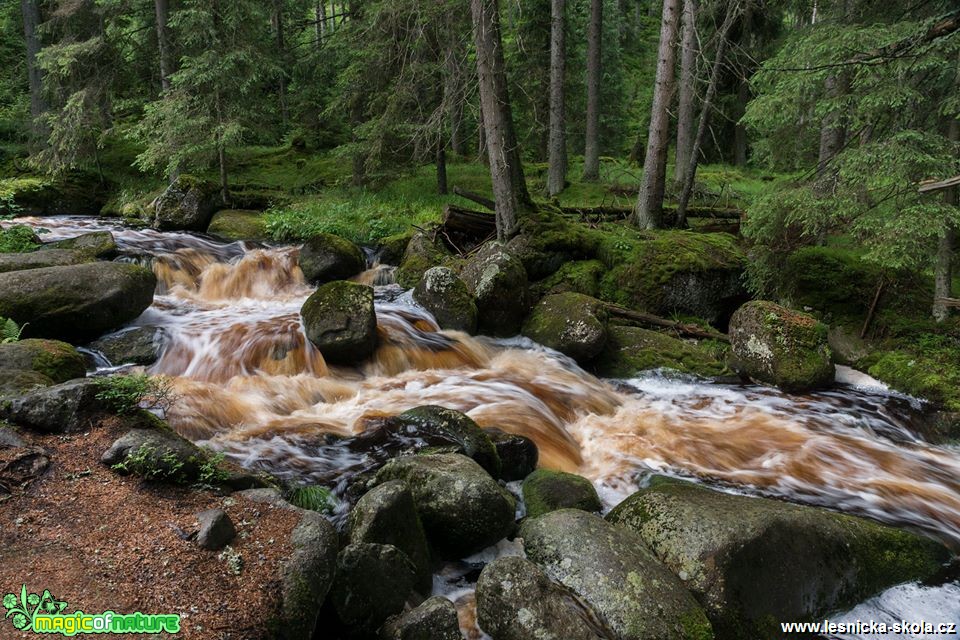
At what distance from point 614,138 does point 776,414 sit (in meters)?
22.1

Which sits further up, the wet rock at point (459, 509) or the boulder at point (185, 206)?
the boulder at point (185, 206)

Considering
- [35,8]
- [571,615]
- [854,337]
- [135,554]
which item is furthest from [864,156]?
[35,8]

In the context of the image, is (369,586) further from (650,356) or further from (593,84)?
(593,84)

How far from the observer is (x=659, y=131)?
38.0ft

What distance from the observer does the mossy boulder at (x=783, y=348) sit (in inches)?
321

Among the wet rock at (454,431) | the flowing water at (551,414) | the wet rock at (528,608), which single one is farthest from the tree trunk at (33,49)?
the wet rock at (528,608)

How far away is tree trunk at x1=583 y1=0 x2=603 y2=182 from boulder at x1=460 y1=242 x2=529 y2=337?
34.6 feet

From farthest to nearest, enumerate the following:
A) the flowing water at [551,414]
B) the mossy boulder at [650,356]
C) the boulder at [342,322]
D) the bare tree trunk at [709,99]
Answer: the bare tree trunk at [709,99] → the mossy boulder at [650,356] → the boulder at [342,322] → the flowing water at [551,414]

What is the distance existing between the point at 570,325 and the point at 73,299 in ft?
24.5

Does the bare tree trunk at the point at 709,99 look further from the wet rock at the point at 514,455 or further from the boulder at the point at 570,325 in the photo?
the wet rock at the point at 514,455

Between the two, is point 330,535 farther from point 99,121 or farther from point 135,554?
point 99,121

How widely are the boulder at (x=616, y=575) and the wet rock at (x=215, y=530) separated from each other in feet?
6.96

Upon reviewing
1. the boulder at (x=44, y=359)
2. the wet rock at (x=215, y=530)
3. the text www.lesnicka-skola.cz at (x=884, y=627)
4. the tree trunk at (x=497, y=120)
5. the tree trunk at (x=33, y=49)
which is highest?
the tree trunk at (x=33, y=49)

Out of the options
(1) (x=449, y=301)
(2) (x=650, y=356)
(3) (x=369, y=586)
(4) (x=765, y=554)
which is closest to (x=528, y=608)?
(3) (x=369, y=586)
